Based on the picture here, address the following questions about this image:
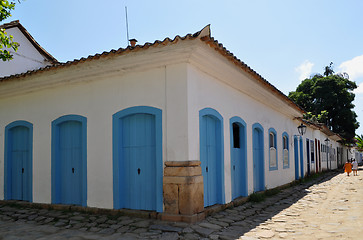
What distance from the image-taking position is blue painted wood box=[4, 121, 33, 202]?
8031 mm

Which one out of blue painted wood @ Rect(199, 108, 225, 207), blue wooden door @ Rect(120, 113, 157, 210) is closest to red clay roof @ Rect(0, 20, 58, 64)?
blue wooden door @ Rect(120, 113, 157, 210)

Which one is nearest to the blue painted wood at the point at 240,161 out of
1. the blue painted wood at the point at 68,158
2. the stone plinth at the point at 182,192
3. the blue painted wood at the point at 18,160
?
the stone plinth at the point at 182,192

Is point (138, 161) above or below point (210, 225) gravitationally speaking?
above

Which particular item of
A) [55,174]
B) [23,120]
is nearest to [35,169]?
[55,174]

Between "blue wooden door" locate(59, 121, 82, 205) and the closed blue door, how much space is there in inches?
148

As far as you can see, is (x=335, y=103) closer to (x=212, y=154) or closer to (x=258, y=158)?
(x=258, y=158)

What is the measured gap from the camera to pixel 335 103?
29531 millimetres

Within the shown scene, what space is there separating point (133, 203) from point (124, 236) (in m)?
1.42

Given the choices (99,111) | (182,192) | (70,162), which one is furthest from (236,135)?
(70,162)

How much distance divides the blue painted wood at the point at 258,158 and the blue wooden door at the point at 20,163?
247 inches

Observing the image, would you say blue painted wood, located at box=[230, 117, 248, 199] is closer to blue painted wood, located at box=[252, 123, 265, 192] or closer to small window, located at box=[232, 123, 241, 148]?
small window, located at box=[232, 123, 241, 148]

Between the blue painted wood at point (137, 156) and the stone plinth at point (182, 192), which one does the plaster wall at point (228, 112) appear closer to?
the stone plinth at point (182, 192)

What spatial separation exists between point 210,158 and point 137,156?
5.18 feet

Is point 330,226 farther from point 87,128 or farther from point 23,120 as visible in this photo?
point 23,120
